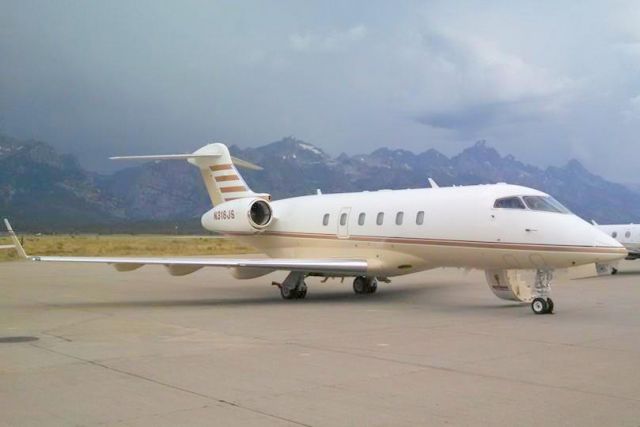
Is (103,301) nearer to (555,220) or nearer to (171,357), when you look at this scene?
(171,357)

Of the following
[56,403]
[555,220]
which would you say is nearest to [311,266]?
[555,220]

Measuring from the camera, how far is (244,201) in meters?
20.3

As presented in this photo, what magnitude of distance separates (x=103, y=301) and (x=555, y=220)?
11001mm

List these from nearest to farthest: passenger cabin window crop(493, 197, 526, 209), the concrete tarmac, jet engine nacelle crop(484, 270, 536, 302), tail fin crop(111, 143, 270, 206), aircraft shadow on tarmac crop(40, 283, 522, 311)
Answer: the concrete tarmac → passenger cabin window crop(493, 197, 526, 209) → jet engine nacelle crop(484, 270, 536, 302) → aircraft shadow on tarmac crop(40, 283, 522, 311) → tail fin crop(111, 143, 270, 206)

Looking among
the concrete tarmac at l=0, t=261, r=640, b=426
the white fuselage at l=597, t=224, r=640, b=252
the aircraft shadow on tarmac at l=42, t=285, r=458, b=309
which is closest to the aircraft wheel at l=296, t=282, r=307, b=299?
the aircraft shadow on tarmac at l=42, t=285, r=458, b=309

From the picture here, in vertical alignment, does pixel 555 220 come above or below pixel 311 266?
above

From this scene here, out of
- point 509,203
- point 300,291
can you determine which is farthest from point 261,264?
point 509,203

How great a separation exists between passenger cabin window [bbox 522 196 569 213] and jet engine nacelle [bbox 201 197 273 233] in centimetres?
A: 814

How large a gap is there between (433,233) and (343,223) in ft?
10.5

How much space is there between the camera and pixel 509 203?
14.9m

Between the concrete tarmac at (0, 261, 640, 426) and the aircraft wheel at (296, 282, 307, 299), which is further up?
the aircraft wheel at (296, 282, 307, 299)

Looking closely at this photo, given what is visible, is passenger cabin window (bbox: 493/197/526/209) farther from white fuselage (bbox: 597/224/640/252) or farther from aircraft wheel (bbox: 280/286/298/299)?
white fuselage (bbox: 597/224/640/252)

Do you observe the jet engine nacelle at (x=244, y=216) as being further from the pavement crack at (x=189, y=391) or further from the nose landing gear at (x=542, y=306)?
the pavement crack at (x=189, y=391)

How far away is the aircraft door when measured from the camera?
1833 cm
